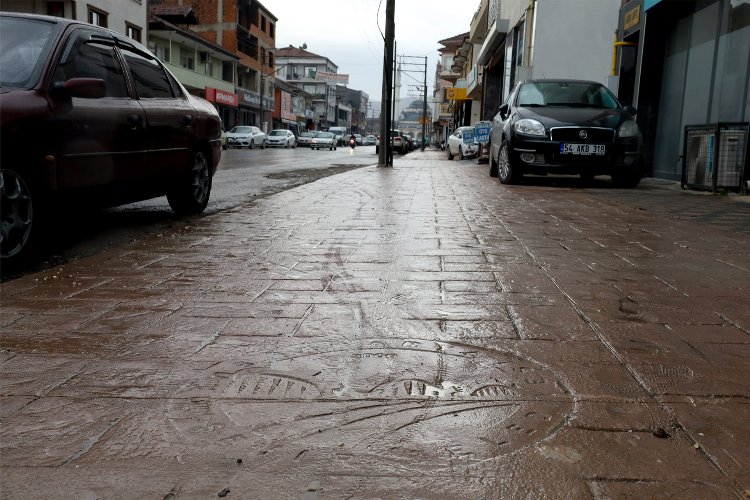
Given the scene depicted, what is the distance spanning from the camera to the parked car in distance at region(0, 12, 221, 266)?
4.27 meters

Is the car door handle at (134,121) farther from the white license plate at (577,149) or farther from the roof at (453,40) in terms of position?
the roof at (453,40)

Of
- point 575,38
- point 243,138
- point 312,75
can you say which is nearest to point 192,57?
point 243,138

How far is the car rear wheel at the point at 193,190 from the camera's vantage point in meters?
6.80

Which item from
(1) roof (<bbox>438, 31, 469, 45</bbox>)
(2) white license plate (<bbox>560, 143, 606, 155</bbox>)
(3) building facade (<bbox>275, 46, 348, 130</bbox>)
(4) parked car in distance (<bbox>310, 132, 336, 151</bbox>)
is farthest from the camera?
(3) building facade (<bbox>275, 46, 348, 130</bbox>)

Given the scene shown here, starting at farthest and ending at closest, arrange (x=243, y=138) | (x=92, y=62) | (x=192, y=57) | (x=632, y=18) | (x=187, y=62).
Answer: (x=192, y=57), (x=187, y=62), (x=243, y=138), (x=632, y=18), (x=92, y=62)

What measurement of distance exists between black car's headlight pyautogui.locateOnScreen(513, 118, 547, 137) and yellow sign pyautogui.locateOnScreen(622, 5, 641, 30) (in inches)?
210

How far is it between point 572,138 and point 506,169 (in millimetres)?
1324

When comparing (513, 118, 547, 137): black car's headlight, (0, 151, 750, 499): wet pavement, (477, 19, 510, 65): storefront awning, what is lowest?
(0, 151, 750, 499): wet pavement

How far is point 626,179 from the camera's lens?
11.4 m

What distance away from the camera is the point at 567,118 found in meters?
10.6

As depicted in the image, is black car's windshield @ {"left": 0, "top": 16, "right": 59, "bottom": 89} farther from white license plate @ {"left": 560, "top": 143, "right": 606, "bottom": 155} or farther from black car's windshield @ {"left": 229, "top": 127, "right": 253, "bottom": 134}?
black car's windshield @ {"left": 229, "top": 127, "right": 253, "bottom": 134}

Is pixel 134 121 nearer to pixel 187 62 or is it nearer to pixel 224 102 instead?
pixel 187 62

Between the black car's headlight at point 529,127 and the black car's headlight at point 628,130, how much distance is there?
1153mm

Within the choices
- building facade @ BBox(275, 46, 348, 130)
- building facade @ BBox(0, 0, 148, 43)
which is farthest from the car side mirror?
building facade @ BBox(275, 46, 348, 130)
